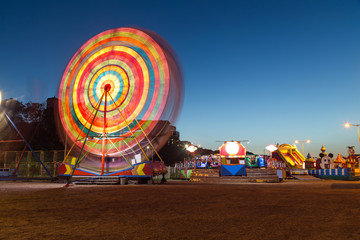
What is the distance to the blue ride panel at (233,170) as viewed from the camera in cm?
2711

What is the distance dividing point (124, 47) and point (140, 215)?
14.1 m

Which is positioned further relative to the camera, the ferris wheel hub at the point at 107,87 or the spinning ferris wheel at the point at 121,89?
the ferris wheel hub at the point at 107,87

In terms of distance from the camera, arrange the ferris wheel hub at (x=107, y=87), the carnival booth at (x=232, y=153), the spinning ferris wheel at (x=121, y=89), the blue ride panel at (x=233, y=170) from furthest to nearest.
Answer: the carnival booth at (x=232, y=153), the blue ride panel at (x=233, y=170), the ferris wheel hub at (x=107, y=87), the spinning ferris wheel at (x=121, y=89)

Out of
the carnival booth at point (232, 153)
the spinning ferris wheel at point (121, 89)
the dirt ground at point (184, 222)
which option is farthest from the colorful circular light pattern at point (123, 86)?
the carnival booth at point (232, 153)

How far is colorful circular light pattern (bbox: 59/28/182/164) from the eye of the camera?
15945 millimetres

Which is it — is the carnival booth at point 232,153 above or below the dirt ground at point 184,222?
→ above

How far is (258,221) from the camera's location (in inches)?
167

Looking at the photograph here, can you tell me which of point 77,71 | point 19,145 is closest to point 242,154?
point 77,71

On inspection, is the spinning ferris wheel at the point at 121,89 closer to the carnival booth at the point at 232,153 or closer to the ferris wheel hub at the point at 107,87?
the ferris wheel hub at the point at 107,87

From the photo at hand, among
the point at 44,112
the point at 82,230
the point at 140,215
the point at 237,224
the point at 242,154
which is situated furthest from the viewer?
the point at 44,112

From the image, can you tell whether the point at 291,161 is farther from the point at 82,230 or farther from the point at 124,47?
the point at 82,230

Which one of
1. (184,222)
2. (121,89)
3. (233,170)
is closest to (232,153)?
(233,170)

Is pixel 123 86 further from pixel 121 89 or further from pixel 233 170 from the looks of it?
pixel 233 170

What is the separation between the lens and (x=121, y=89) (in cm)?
1683
